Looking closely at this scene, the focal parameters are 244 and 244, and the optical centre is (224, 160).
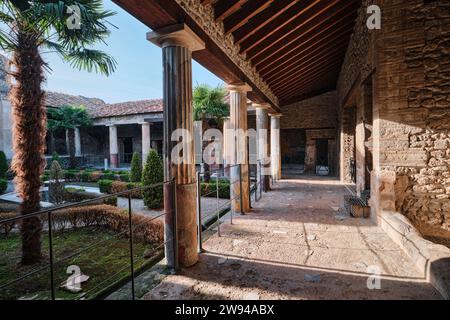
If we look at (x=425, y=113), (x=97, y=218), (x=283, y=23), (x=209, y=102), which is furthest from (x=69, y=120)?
(x=425, y=113)

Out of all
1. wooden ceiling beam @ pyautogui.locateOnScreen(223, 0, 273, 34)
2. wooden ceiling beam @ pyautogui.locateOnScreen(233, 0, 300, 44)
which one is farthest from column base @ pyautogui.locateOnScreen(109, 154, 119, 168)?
wooden ceiling beam @ pyautogui.locateOnScreen(223, 0, 273, 34)

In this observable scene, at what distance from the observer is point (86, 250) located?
13.4ft

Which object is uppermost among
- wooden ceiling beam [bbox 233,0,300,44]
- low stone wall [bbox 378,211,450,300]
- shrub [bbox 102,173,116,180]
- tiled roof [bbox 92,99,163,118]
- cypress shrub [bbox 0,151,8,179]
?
tiled roof [bbox 92,99,163,118]

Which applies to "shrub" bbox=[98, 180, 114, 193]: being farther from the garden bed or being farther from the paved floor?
the paved floor

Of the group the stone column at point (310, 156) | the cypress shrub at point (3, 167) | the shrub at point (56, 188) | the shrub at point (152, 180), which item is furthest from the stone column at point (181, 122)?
the cypress shrub at point (3, 167)

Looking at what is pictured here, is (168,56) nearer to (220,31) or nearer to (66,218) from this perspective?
(220,31)

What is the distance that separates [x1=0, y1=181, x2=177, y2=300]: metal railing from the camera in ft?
10.4

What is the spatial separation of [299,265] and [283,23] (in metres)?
4.30

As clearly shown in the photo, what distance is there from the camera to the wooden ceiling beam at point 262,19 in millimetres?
4250

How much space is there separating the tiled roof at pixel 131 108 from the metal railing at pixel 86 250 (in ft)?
35.0

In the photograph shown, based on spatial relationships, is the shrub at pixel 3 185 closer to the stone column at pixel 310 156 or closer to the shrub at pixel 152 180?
the shrub at pixel 152 180

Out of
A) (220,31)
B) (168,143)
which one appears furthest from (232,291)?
(220,31)

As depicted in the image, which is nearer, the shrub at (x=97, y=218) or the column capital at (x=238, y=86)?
the column capital at (x=238, y=86)

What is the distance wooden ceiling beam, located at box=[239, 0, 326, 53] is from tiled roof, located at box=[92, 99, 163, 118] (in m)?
11.8
